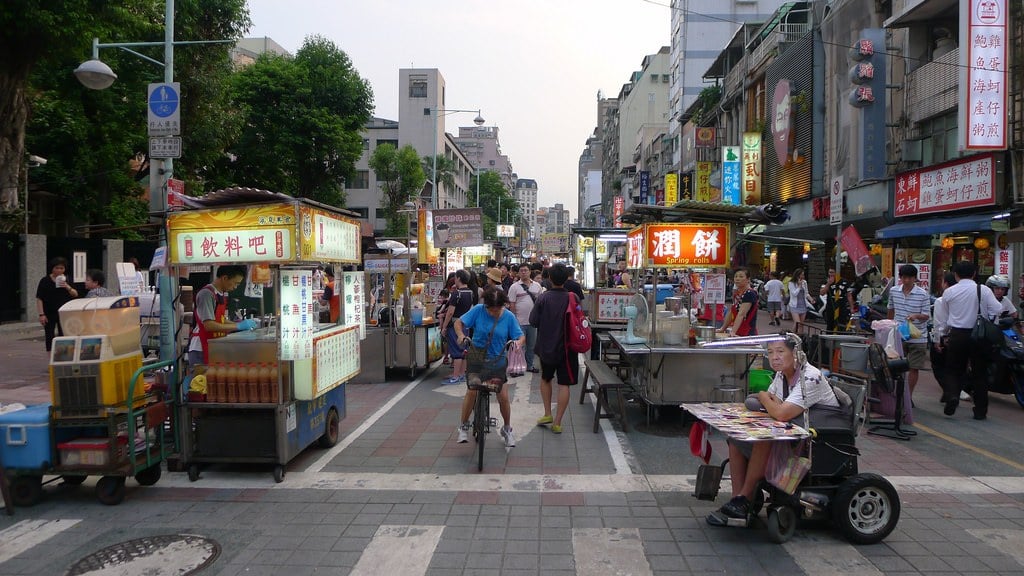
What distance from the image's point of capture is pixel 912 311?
8.95m

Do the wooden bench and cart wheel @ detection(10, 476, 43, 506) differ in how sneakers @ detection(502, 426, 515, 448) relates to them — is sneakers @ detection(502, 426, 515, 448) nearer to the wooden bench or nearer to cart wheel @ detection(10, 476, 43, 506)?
the wooden bench

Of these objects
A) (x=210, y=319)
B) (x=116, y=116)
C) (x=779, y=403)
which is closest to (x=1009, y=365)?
(x=779, y=403)

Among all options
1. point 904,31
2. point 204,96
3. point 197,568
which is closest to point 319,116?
point 204,96

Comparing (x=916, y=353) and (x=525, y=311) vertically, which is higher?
(x=525, y=311)

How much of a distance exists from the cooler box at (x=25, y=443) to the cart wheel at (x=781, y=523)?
5.45 m

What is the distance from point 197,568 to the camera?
4.21 metres

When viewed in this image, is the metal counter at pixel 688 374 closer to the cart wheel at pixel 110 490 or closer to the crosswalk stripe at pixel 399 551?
the crosswalk stripe at pixel 399 551

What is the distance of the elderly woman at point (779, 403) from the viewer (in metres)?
4.47

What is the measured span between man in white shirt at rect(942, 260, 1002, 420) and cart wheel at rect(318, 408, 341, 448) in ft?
24.4

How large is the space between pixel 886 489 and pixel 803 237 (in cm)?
2403

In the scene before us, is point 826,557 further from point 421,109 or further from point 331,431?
point 421,109

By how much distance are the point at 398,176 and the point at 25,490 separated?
4713cm

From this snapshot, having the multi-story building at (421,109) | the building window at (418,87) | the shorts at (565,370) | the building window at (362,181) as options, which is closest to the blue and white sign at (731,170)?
the shorts at (565,370)

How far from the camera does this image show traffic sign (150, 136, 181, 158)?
10.5 metres
